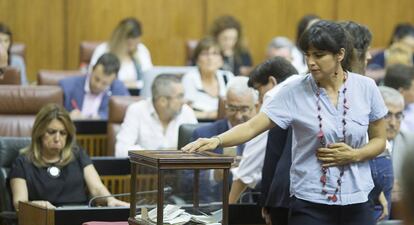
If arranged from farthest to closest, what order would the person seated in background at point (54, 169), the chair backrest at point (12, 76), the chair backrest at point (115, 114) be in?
the chair backrest at point (12, 76) → the chair backrest at point (115, 114) → the person seated in background at point (54, 169)

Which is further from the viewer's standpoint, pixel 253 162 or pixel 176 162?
pixel 253 162

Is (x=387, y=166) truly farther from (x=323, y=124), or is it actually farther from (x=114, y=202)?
(x=114, y=202)

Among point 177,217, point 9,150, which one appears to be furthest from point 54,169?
point 177,217

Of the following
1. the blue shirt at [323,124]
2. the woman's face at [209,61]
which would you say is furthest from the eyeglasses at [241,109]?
the woman's face at [209,61]

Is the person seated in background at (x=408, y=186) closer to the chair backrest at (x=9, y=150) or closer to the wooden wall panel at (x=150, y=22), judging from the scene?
the chair backrest at (x=9, y=150)

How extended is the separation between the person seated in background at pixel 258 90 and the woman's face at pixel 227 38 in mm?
5381

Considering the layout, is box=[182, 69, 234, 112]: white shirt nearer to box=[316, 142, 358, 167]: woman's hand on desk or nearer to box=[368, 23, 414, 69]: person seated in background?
box=[368, 23, 414, 69]: person seated in background

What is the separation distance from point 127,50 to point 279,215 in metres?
5.88

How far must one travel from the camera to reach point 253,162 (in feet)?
14.3

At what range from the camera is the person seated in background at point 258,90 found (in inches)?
167

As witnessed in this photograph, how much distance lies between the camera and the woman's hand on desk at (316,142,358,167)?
131 inches

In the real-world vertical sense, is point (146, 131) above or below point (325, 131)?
below

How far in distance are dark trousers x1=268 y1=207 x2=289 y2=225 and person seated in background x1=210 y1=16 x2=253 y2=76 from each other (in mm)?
5735

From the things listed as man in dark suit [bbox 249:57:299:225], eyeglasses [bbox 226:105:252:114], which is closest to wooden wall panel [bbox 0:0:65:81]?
eyeglasses [bbox 226:105:252:114]
